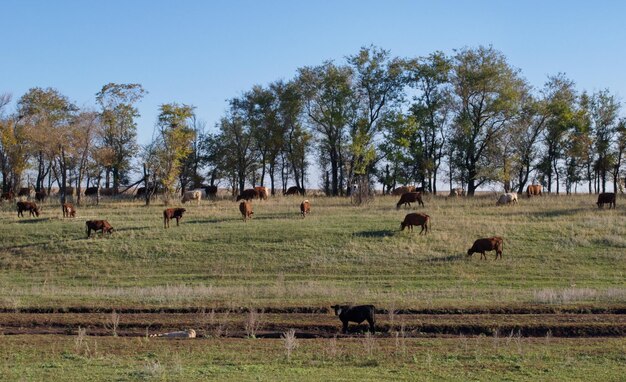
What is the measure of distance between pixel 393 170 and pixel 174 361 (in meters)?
57.9

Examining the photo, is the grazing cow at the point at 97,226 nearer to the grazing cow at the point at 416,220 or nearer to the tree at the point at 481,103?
the grazing cow at the point at 416,220

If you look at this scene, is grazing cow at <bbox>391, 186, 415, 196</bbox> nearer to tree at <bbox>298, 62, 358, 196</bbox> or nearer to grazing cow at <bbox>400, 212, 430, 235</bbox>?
tree at <bbox>298, 62, 358, 196</bbox>

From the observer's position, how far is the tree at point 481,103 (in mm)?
61688

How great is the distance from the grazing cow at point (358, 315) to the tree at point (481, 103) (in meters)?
46.4

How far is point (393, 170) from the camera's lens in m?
70.4

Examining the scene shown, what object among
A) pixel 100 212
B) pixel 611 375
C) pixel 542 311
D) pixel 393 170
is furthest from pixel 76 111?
pixel 611 375

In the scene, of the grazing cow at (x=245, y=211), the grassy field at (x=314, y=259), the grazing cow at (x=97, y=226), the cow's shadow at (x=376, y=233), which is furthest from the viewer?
the grazing cow at (x=245, y=211)

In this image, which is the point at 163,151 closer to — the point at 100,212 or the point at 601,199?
the point at 100,212

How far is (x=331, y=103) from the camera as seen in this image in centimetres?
6531

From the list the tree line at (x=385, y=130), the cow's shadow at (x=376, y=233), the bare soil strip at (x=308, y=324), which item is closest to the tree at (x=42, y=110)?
the tree line at (x=385, y=130)

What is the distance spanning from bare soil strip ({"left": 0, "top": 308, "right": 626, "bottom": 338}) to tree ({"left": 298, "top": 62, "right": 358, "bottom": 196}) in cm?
4515

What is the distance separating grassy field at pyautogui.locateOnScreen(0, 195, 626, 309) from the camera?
24.5 m

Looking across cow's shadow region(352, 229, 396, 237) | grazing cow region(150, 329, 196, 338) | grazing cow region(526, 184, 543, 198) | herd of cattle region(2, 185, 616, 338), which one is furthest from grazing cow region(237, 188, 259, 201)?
grazing cow region(150, 329, 196, 338)

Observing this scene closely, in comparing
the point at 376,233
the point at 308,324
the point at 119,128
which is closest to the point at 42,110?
the point at 119,128
